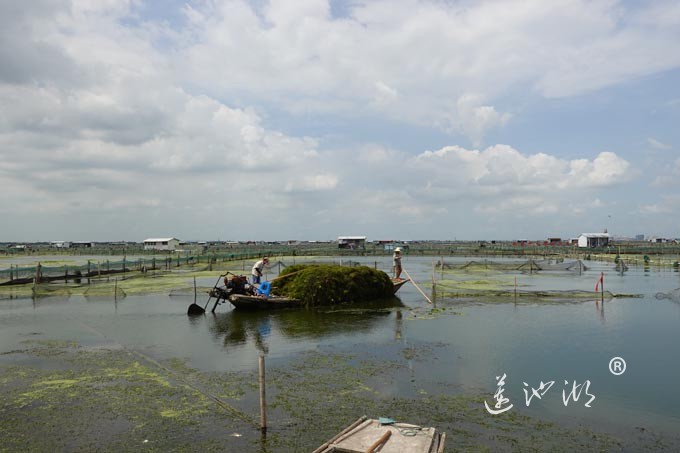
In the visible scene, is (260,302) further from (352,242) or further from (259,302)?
(352,242)

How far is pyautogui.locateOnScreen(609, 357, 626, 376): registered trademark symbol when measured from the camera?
1300 centimetres

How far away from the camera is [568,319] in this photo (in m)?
20.6

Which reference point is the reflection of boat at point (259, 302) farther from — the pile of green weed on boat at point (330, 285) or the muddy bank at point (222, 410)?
the muddy bank at point (222, 410)

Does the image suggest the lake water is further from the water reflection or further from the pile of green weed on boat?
the pile of green weed on boat

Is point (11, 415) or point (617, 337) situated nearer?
point (11, 415)

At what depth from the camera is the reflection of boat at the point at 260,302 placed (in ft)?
74.8

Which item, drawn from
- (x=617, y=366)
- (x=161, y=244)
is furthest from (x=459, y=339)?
(x=161, y=244)

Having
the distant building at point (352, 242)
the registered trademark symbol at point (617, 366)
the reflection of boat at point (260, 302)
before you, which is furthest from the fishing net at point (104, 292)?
the distant building at point (352, 242)

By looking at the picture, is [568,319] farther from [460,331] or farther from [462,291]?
[462,291]

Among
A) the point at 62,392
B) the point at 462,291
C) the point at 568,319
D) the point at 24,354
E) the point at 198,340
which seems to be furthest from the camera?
the point at 462,291

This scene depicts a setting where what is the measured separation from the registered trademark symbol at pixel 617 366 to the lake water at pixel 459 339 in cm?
15

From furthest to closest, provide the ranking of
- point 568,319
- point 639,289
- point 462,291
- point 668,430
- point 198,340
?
1. point 639,289
2. point 462,291
3. point 568,319
4. point 198,340
5. point 668,430

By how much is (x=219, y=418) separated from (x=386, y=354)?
6.30m

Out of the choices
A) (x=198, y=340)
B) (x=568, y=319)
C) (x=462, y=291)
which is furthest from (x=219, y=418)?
(x=462, y=291)
